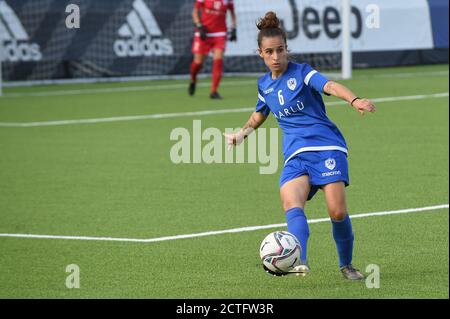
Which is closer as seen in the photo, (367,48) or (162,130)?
(162,130)

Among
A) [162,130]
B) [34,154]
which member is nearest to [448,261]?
[34,154]

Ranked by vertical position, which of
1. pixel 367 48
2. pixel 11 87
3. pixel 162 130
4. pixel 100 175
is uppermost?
pixel 367 48

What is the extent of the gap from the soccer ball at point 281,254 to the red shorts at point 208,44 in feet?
46.8

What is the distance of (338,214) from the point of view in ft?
24.6

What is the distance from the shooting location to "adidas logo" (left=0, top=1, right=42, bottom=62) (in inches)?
943

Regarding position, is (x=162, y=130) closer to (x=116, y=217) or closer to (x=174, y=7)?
(x=116, y=217)

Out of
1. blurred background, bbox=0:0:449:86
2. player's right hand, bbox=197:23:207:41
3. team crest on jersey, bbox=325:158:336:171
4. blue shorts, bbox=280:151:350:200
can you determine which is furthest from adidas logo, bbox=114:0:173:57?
team crest on jersey, bbox=325:158:336:171

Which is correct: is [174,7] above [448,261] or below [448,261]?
above

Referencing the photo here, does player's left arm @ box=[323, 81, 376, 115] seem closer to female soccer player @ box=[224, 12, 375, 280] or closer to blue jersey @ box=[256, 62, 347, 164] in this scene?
female soccer player @ box=[224, 12, 375, 280]

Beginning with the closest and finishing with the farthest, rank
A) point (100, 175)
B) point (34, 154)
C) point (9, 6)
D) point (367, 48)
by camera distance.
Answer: point (100, 175)
point (34, 154)
point (9, 6)
point (367, 48)

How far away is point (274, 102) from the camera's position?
25.5ft

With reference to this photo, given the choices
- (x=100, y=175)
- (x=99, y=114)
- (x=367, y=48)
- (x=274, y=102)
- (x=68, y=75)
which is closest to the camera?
(x=274, y=102)

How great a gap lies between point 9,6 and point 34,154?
10.1 metres

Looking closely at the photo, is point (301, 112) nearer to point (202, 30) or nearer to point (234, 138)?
point (234, 138)
